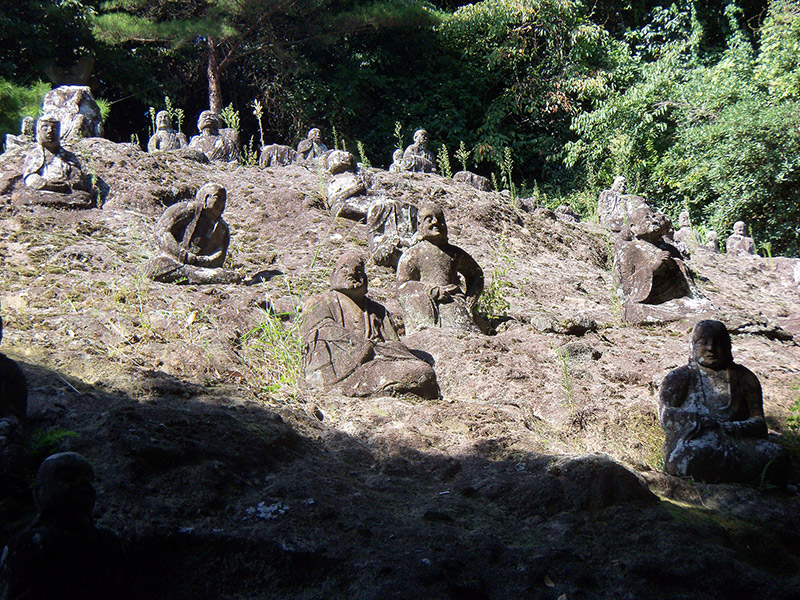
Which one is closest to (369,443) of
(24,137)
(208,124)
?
(24,137)

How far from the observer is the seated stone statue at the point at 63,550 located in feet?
8.00

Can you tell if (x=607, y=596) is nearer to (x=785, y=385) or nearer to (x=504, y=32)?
Answer: (x=785, y=385)

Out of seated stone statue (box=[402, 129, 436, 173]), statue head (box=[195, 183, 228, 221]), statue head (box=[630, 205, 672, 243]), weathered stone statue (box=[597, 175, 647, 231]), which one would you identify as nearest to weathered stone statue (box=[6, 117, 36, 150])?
statue head (box=[195, 183, 228, 221])

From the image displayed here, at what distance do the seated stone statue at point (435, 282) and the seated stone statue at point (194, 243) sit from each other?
82.1 inches

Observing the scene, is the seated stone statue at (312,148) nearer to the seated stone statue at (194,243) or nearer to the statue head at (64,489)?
the seated stone statue at (194,243)

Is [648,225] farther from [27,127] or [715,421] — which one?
[27,127]

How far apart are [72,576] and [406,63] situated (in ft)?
69.8

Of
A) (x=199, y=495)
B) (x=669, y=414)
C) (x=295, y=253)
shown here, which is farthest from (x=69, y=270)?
(x=669, y=414)

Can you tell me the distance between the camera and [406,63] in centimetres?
2194

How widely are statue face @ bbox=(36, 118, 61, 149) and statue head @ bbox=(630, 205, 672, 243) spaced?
312 inches

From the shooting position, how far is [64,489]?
100 inches

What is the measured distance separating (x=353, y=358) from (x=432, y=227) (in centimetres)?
219

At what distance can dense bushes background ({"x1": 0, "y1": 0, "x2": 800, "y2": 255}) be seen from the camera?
16.5 metres

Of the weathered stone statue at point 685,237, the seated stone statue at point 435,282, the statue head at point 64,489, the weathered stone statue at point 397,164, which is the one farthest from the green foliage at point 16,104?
the statue head at point 64,489
